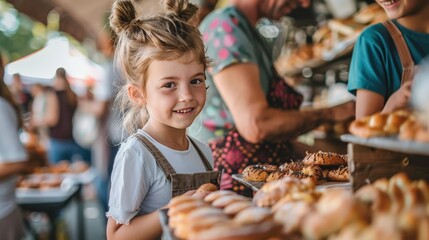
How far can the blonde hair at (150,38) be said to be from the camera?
1.82m

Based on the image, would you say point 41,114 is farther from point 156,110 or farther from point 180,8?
point 156,110

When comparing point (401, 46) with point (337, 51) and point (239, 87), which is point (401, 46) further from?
point (337, 51)

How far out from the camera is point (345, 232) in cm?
100

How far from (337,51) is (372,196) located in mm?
2449

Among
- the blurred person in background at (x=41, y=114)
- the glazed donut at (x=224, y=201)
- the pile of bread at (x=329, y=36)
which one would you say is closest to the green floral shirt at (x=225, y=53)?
the pile of bread at (x=329, y=36)

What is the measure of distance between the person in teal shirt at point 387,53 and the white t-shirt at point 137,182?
2.39 ft

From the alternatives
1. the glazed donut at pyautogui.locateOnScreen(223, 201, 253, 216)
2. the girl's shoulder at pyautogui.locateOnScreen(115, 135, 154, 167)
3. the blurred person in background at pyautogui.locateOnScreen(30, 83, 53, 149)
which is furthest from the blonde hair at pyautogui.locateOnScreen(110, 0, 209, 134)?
the blurred person in background at pyautogui.locateOnScreen(30, 83, 53, 149)

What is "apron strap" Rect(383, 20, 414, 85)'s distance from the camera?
1.81 metres

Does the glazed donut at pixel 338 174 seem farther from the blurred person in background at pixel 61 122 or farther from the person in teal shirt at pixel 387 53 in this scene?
the blurred person in background at pixel 61 122

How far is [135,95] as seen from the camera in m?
1.92

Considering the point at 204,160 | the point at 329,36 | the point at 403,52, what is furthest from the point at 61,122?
the point at 403,52

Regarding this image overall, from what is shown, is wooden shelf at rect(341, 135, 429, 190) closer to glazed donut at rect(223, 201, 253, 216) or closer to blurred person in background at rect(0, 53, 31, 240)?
glazed donut at rect(223, 201, 253, 216)

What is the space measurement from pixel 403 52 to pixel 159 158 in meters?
0.94

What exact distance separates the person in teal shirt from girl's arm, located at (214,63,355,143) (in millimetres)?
601
